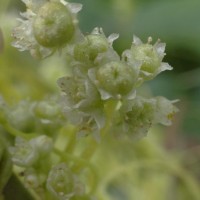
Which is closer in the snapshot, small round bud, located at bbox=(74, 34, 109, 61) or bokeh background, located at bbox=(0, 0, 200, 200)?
small round bud, located at bbox=(74, 34, 109, 61)

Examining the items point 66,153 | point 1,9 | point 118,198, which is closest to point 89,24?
point 1,9

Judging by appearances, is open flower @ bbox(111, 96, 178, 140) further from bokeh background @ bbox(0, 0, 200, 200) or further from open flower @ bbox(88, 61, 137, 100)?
bokeh background @ bbox(0, 0, 200, 200)

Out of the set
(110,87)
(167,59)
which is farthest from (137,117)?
(167,59)

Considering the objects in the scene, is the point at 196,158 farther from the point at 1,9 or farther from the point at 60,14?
the point at 60,14

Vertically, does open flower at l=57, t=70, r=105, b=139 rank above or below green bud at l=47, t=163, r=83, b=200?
above

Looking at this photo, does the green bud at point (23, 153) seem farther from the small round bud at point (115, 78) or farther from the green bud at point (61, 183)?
the small round bud at point (115, 78)

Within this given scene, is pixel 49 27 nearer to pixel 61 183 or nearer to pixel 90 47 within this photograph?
pixel 90 47

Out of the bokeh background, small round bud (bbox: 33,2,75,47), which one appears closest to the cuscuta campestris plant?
small round bud (bbox: 33,2,75,47)

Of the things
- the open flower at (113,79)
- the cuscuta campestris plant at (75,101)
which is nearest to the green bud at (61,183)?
the cuscuta campestris plant at (75,101)
